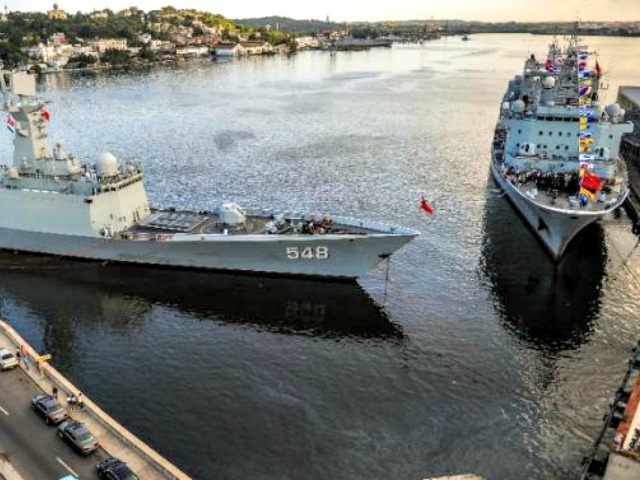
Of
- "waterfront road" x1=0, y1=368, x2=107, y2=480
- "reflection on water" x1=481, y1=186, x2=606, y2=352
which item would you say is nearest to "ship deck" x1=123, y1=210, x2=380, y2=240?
"reflection on water" x1=481, y1=186, x2=606, y2=352

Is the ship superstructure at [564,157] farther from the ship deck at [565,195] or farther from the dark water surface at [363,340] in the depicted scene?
the dark water surface at [363,340]

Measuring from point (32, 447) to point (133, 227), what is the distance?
65.2 ft

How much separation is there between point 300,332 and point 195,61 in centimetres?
17076

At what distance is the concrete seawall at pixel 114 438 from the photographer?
684 inches

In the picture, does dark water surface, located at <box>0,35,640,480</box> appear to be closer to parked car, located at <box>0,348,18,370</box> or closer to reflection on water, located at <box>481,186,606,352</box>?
reflection on water, located at <box>481,186,606,352</box>

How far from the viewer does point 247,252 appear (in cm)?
3381

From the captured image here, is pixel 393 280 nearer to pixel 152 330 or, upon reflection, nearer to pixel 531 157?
pixel 152 330

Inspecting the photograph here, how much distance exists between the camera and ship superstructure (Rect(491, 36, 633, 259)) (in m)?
37.5

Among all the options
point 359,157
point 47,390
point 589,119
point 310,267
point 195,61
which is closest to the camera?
point 47,390

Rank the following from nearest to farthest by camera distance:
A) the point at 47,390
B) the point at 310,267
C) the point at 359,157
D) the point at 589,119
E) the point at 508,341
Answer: the point at 47,390 < the point at 508,341 < the point at 310,267 < the point at 589,119 < the point at 359,157

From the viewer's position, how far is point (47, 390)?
21.1 metres

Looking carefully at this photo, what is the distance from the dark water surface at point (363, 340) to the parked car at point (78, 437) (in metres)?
3.56

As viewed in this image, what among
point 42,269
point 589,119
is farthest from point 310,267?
point 589,119

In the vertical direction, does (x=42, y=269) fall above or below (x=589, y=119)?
below
